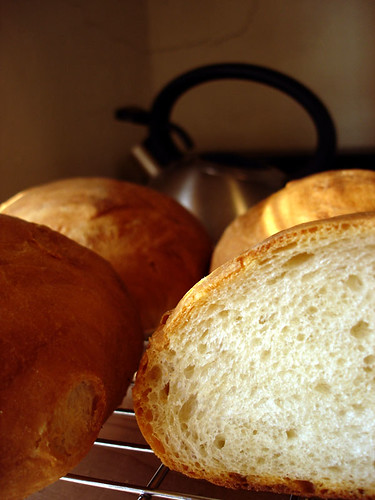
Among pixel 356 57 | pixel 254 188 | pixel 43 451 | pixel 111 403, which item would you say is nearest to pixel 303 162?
pixel 356 57

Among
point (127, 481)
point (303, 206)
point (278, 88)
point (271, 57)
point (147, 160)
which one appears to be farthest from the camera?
point (271, 57)

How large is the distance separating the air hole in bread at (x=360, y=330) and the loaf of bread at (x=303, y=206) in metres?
0.41

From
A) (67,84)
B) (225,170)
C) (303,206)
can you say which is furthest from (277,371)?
(67,84)

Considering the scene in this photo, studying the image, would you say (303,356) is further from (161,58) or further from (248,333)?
(161,58)

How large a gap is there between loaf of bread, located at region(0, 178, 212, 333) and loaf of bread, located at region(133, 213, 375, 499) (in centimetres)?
49

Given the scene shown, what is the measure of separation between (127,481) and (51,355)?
0.95 feet

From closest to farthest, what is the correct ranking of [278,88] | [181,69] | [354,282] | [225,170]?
[354,282] < [278,88] < [225,170] < [181,69]

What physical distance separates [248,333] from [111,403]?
0.93ft

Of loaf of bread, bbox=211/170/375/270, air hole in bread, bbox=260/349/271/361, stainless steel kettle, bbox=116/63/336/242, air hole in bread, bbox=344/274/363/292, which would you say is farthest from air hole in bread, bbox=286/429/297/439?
stainless steel kettle, bbox=116/63/336/242

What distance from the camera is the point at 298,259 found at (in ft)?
2.71

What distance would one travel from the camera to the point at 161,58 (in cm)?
312

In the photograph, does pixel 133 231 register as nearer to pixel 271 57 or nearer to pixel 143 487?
pixel 143 487

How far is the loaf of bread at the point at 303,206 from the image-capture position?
4.00ft

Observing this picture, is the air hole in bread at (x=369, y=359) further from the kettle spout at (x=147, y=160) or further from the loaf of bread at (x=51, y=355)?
the kettle spout at (x=147, y=160)
